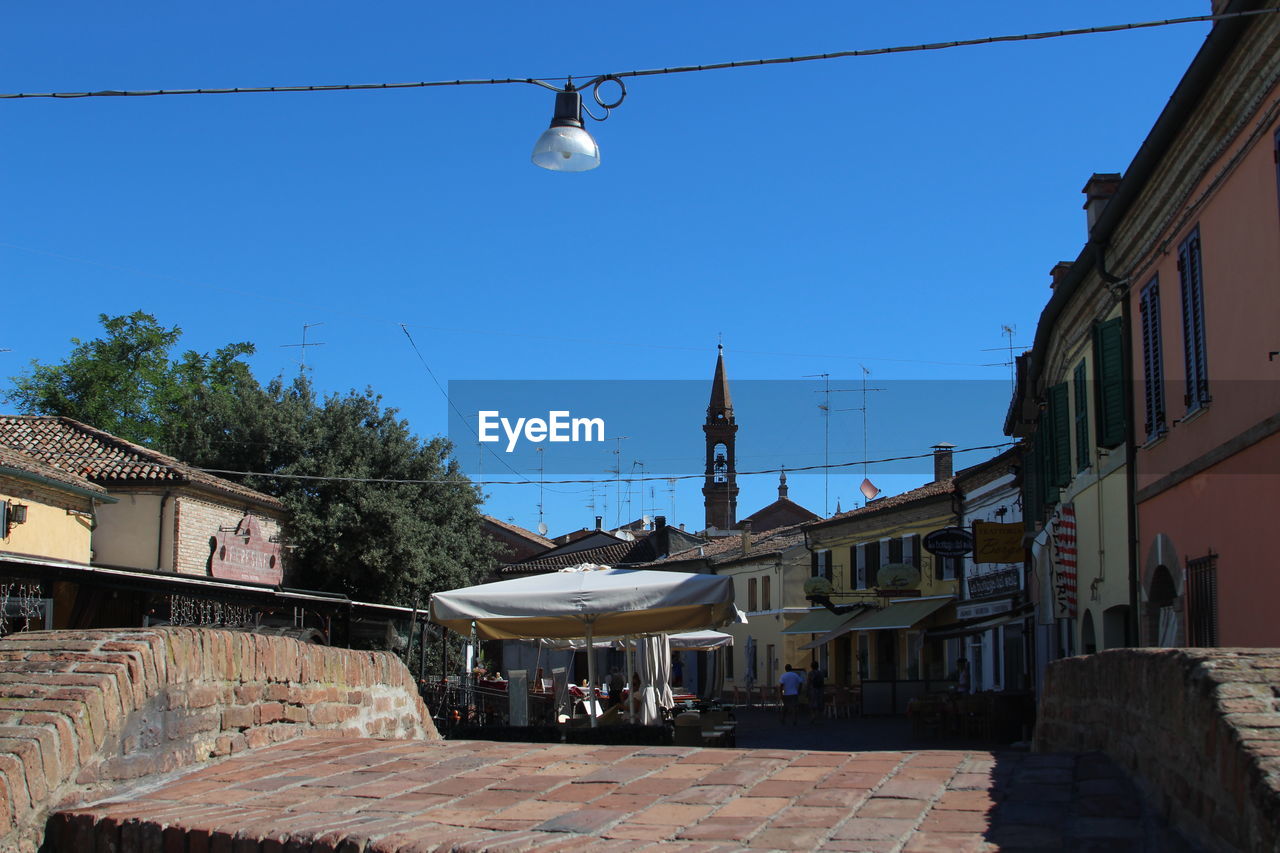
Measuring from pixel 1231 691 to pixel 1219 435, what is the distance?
27.2 ft

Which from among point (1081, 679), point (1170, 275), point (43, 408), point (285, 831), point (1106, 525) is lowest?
point (285, 831)

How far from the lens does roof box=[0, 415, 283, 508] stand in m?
29.2

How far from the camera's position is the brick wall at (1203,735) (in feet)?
9.37

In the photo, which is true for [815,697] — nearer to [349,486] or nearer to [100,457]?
[349,486]

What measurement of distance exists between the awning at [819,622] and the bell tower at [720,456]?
97.7 feet

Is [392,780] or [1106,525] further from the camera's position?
[1106,525]

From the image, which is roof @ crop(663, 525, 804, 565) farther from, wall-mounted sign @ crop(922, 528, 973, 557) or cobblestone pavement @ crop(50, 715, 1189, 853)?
cobblestone pavement @ crop(50, 715, 1189, 853)

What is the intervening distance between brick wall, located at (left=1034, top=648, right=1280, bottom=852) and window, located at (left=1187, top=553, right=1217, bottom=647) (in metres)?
7.16

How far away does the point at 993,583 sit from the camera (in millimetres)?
32781

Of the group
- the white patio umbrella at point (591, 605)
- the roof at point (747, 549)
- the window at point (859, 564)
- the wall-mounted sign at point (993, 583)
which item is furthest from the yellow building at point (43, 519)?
the roof at point (747, 549)

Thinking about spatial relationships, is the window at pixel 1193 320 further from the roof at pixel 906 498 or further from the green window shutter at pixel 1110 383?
the roof at pixel 906 498

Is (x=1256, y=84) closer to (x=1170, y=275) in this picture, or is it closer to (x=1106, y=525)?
(x=1170, y=275)

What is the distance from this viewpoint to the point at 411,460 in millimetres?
35656

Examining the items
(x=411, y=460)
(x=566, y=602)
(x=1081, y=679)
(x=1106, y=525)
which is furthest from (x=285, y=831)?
(x=411, y=460)
